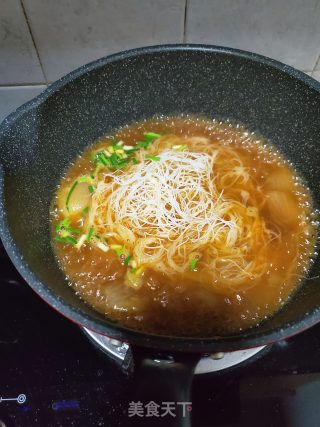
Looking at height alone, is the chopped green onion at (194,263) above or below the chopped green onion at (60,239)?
below

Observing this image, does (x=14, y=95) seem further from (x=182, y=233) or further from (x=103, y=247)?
(x=182, y=233)

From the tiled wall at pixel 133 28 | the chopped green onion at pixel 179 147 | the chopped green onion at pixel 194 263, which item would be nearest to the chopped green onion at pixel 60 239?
the chopped green onion at pixel 194 263

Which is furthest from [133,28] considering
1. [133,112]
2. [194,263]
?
[194,263]

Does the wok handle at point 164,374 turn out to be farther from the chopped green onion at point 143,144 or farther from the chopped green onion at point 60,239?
the chopped green onion at point 143,144

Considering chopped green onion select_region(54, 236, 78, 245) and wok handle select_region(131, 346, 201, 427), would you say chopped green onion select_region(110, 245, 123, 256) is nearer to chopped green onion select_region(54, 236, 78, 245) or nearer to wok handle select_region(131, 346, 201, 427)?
chopped green onion select_region(54, 236, 78, 245)

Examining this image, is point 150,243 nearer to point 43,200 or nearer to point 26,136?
point 43,200

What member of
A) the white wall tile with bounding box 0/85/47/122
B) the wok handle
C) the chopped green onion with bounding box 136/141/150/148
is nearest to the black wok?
the wok handle
